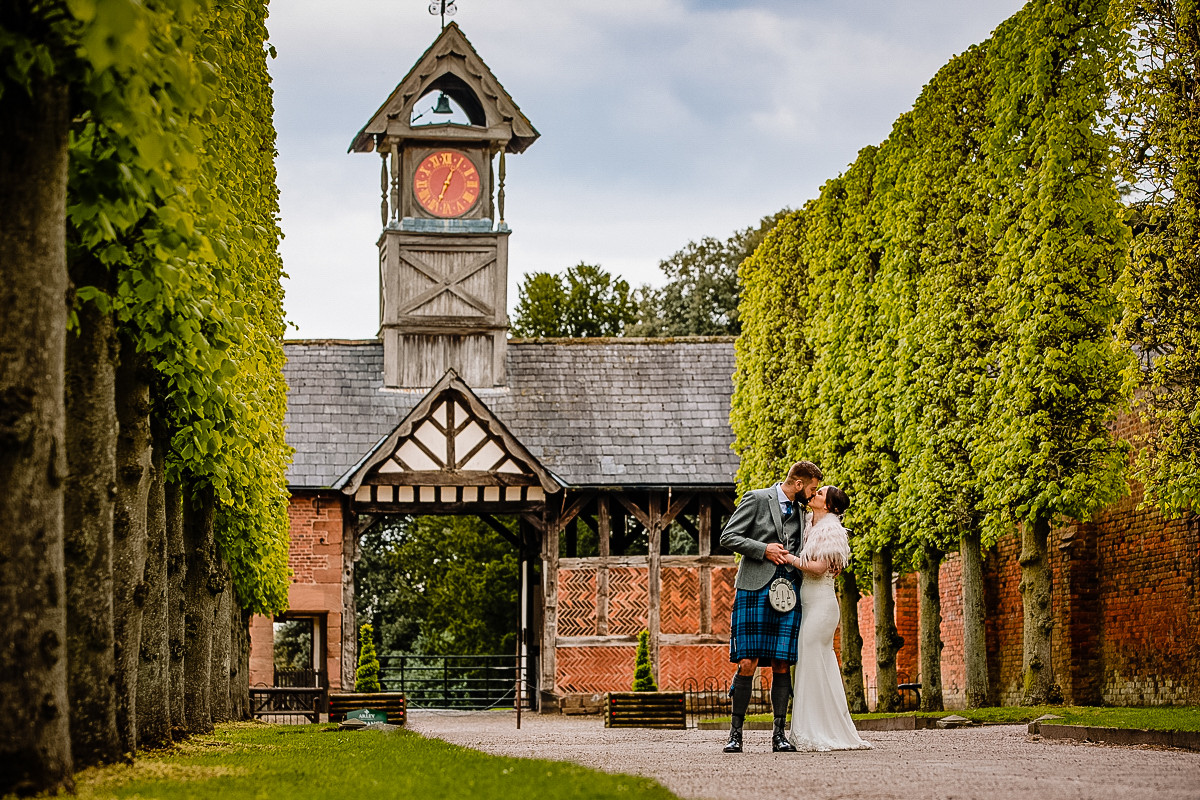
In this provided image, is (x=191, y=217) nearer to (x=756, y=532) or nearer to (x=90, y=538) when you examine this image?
(x=90, y=538)

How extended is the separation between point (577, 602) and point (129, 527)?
19212 millimetres

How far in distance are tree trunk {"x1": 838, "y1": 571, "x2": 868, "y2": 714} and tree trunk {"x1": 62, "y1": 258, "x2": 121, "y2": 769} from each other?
48.0 ft

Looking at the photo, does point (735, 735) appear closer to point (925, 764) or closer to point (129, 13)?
point (925, 764)

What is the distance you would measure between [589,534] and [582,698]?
57.9 feet

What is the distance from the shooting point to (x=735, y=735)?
10.4 meters

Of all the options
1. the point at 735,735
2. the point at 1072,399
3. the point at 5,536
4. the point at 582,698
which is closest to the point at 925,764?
the point at 735,735

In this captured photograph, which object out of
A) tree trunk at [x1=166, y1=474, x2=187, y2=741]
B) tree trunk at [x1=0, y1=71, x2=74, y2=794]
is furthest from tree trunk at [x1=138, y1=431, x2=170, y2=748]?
tree trunk at [x1=0, y1=71, x2=74, y2=794]

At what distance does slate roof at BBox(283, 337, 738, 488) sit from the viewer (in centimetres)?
2942

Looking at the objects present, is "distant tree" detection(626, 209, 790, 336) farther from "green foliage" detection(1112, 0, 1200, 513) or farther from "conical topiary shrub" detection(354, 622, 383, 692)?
"green foliage" detection(1112, 0, 1200, 513)

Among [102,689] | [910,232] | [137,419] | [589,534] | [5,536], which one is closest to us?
[5,536]

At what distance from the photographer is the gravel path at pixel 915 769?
718 cm

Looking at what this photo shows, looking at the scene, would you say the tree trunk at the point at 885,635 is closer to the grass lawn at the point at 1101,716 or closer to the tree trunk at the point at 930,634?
the tree trunk at the point at 930,634

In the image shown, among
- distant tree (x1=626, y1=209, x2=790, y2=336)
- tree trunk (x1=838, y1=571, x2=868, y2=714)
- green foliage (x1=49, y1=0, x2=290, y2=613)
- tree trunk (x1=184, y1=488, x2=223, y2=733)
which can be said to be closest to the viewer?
green foliage (x1=49, y1=0, x2=290, y2=613)

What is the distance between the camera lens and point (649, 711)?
716 inches
